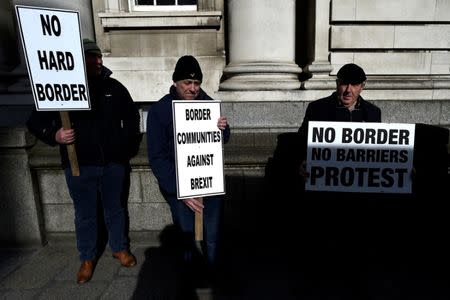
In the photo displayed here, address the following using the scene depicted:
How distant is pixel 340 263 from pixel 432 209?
1.19 metres

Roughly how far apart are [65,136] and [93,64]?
0.77 metres

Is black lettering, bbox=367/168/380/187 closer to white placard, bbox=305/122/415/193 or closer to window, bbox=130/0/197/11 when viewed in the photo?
white placard, bbox=305/122/415/193

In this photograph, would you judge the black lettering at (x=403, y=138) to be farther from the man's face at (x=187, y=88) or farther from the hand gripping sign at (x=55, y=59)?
the hand gripping sign at (x=55, y=59)

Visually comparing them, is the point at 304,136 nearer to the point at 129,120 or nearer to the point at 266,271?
the point at 266,271

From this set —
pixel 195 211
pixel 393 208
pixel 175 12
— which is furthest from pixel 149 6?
pixel 393 208

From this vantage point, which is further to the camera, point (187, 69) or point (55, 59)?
point (55, 59)

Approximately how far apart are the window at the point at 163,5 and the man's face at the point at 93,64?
4212 millimetres

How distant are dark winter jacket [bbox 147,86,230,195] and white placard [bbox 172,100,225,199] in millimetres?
131

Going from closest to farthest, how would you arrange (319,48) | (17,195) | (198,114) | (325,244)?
(198,114) < (325,244) < (17,195) < (319,48)

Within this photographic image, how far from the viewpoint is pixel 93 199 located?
10.6 feet

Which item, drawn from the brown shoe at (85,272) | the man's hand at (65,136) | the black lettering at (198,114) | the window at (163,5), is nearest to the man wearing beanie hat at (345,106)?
the black lettering at (198,114)

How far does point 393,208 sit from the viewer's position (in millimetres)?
3223

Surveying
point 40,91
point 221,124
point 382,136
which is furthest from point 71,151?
point 382,136

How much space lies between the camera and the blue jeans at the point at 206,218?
287 cm
